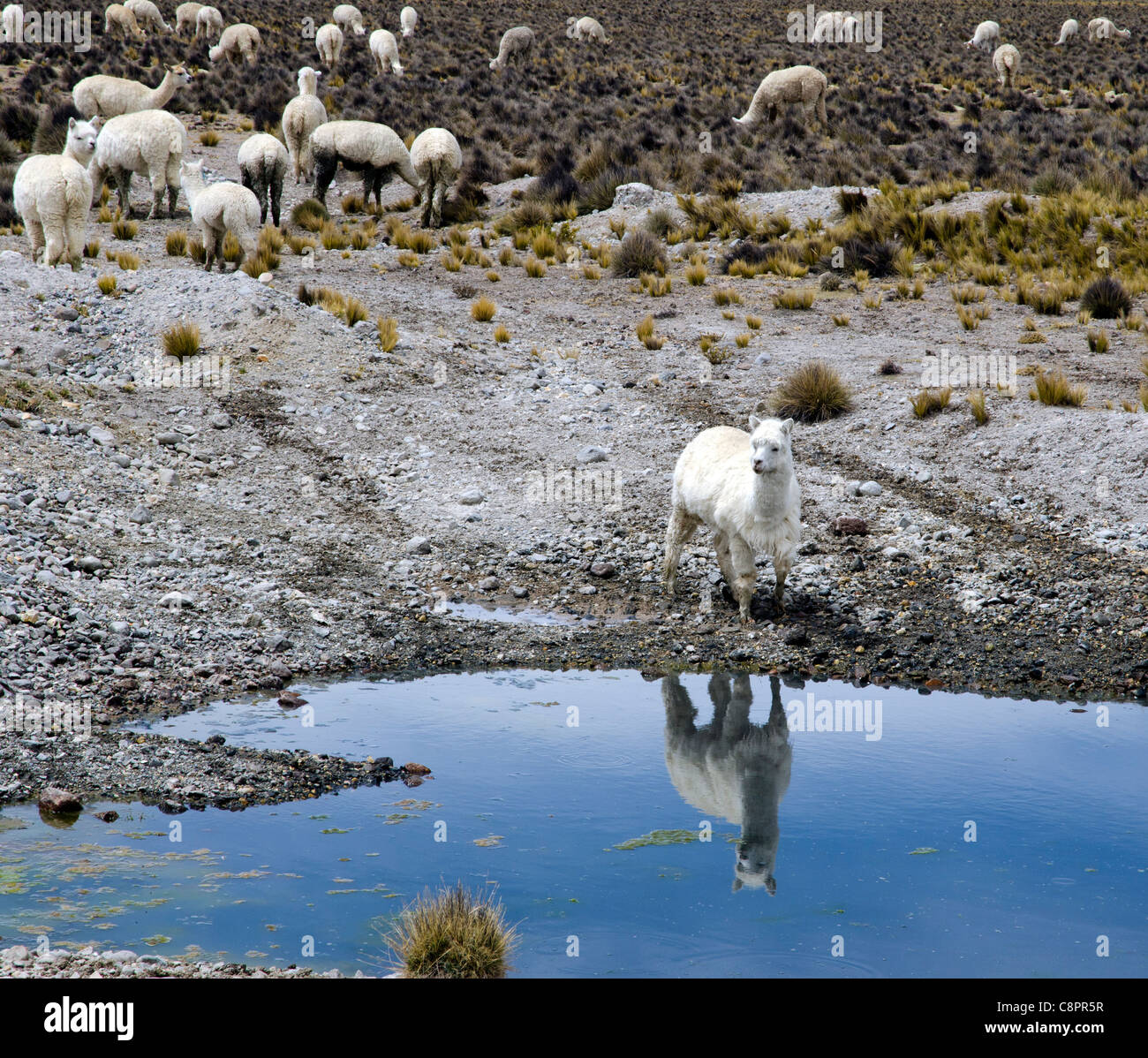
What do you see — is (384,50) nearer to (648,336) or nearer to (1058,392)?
(648,336)

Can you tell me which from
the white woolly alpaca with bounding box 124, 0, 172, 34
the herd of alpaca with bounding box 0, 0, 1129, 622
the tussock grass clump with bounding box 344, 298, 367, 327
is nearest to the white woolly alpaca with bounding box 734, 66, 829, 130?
the herd of alpaca with bounding box 0, 0, 1129, 622

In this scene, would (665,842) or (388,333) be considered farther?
(388,333)

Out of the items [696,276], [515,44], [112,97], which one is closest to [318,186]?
[112,97]

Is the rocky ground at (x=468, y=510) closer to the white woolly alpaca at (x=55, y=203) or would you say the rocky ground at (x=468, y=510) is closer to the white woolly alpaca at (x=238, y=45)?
the white woolly alpaca at (x=55, y=203)

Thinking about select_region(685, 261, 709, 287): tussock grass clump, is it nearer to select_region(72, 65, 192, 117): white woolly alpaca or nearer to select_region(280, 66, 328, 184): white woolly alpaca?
select_region(280, 66, 328, 184): white woolly alpaca

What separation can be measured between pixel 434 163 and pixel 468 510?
493 inches

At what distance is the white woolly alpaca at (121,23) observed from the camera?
122 feet

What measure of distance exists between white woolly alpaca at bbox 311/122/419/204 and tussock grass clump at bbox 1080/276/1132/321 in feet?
40.9

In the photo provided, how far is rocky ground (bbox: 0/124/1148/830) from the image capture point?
309 inches

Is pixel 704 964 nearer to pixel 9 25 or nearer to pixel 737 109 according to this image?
pixel 737 109

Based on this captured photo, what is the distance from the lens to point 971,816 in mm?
6074

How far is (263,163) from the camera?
1891 centimetres

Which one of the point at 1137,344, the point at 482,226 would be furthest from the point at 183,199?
the point at 1137,344

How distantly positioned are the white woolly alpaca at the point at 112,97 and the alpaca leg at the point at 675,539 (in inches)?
677
